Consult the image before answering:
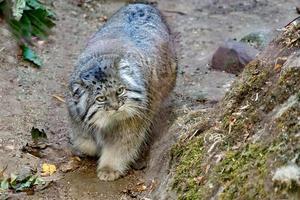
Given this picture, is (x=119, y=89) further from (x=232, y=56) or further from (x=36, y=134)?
(x=232, y=56)

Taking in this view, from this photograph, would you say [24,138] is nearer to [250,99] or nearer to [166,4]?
[250,99]

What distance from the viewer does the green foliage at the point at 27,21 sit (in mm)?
6938

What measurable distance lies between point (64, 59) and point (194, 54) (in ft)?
4.87

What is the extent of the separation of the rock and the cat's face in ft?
6.93

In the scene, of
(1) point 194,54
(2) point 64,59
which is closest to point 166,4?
(1) point 194,54

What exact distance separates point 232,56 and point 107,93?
8.33ft

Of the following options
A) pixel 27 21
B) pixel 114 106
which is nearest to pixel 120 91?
pixel 114 106

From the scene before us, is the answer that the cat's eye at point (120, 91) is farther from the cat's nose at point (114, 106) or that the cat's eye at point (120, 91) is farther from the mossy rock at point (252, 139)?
the mossy rock at point (252, 139)

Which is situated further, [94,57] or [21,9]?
[21,9]

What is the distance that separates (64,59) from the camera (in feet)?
23.4

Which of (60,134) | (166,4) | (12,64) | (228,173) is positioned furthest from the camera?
(166,4)

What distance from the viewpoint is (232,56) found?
22.9 feet

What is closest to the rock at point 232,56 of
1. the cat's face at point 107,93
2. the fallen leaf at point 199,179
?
the cat's face at point 107,93

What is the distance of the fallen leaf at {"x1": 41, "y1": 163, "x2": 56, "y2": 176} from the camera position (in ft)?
16.7
